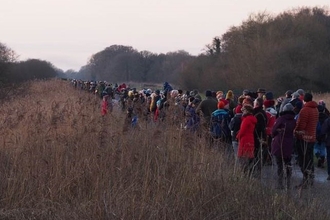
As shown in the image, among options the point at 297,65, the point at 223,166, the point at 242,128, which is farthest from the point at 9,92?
the point at 297,65

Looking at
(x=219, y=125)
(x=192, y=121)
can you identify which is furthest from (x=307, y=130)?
(x=192, y=121)

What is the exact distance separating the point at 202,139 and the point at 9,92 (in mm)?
21671

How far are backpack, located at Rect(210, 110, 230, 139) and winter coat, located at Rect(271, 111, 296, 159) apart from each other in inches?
43.4

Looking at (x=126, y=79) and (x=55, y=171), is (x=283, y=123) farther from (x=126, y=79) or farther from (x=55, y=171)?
(x=126, y=79)

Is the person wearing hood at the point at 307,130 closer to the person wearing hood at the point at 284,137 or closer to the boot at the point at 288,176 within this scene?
the person wearing hood at the point at 284,137

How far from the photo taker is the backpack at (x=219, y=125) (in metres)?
10.8

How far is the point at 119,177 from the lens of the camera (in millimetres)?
7391

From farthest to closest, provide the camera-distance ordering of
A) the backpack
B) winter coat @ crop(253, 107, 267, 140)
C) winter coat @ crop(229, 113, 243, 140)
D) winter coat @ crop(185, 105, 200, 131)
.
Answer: winter coat @ crop(229, 113, 243, 140) → the backpack → winter coat @ crop(253, 107, 267, 140) → winter coat @ crop(185, 105, 200, 131)

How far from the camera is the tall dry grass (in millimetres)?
6312

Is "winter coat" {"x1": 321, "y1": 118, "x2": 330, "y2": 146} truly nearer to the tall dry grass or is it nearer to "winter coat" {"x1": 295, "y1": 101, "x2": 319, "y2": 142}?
"winter coat" {"x1": 295, "y1": 101, "x2": 319, "y2": 142}

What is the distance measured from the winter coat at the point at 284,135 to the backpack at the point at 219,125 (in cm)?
110

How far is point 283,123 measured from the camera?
10156 mm

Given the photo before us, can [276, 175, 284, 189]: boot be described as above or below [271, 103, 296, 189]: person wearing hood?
below

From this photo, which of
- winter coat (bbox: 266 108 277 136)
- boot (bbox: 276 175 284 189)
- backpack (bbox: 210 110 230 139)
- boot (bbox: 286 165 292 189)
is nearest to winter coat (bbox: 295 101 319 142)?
winter coat (bbox: 266 108 277 136)
